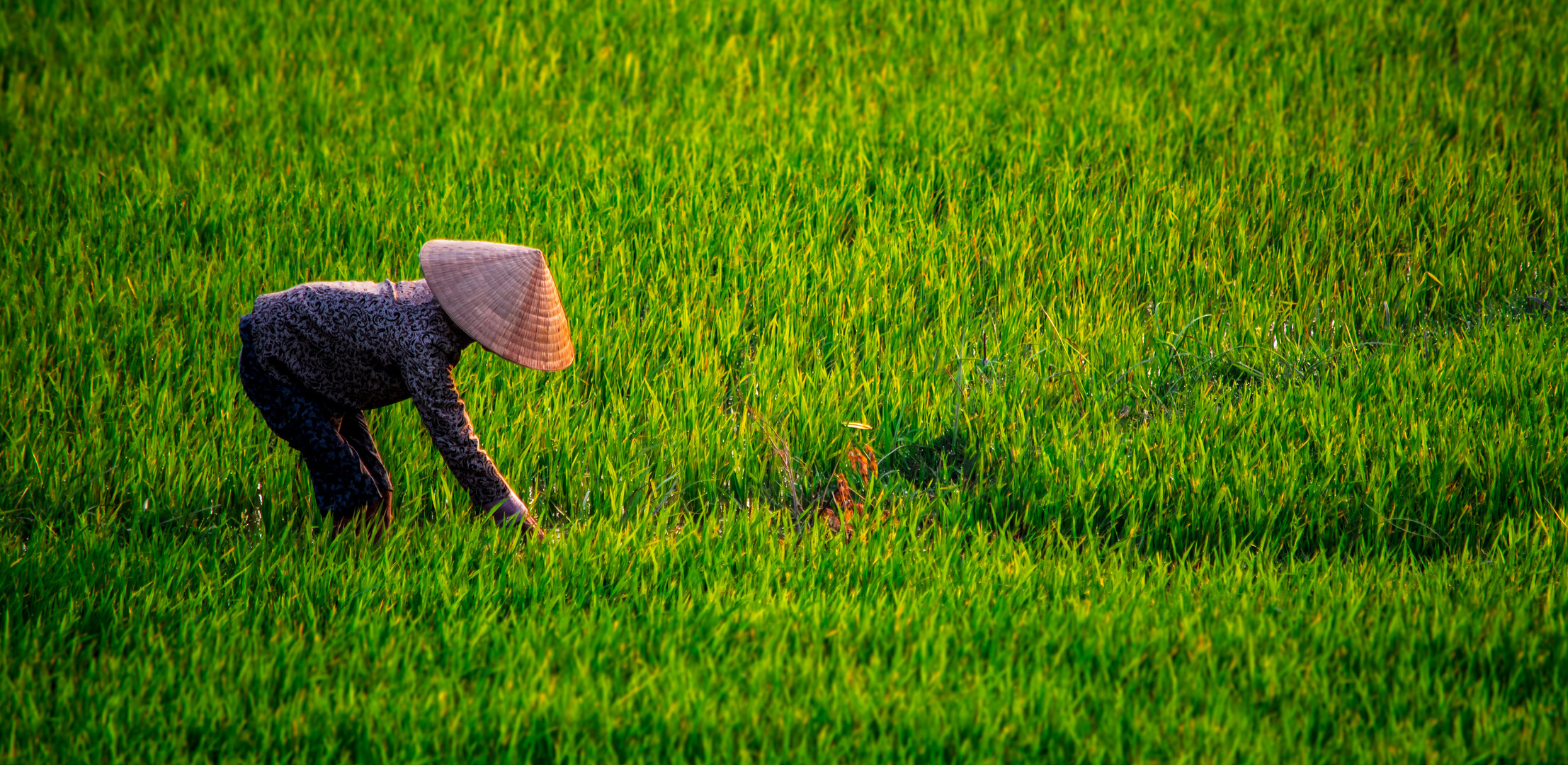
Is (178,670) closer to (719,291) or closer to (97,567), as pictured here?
(97,567)

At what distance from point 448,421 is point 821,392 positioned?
116 cm

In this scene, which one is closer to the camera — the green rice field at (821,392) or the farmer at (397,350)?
the green rice field at (821,392)

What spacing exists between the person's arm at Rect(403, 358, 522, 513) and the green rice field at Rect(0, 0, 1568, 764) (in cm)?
19

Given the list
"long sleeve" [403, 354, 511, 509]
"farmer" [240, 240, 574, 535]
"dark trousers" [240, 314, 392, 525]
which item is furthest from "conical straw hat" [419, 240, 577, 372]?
"dark trousers" [240, 314, 392, 525]

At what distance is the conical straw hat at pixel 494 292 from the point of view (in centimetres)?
232

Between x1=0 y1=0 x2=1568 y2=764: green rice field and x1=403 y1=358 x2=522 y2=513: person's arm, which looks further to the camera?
x1=403 y1=358 x2=522 y2=513: person's arm

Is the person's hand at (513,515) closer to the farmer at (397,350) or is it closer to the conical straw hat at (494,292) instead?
the farmer at (397,350)

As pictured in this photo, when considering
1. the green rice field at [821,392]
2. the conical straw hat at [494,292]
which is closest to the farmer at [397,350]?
the conical straw hat at [494,292]

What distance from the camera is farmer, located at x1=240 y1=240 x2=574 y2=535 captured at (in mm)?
2336

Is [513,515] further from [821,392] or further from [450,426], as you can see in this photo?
[821,392]

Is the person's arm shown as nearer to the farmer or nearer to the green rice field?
the farmer

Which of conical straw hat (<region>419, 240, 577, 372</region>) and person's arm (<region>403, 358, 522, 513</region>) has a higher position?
conical straw hat (<region>419, 240, 577, 372</region>)

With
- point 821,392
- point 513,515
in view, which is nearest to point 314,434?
point 513,515

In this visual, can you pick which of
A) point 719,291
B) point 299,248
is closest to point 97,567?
point 299,248
